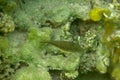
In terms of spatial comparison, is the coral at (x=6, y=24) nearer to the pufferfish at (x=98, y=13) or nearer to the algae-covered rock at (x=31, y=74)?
the algae-covered rock at (x=31, y=74)

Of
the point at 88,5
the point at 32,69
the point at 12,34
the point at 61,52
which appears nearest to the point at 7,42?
the point at 12,34

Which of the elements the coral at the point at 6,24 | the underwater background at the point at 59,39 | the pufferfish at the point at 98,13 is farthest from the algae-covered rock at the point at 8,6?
the pufferfish at the point at 98,13

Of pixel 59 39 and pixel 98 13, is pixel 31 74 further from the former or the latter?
pixel 98 13

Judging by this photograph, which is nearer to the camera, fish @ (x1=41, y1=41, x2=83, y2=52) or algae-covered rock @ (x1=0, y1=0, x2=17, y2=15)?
algae-covered rock @ (x1=0, y1=0, x2=17, y2=15)

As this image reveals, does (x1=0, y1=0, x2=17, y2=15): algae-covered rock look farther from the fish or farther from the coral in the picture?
the fish

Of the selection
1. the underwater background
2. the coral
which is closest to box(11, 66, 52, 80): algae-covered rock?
the underwater background

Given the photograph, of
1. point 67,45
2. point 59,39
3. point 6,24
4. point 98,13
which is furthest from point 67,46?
point 6,24

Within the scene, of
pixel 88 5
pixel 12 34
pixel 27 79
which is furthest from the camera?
pixel 88 5

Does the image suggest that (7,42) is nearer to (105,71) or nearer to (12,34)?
(12,34)
